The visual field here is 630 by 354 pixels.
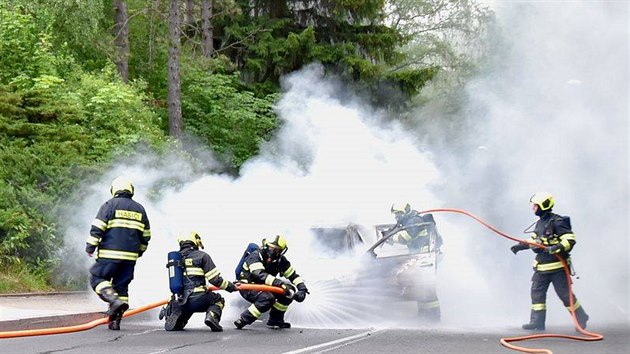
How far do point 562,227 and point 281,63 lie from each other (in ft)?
57.5

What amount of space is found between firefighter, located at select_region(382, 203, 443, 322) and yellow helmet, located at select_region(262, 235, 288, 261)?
2.37 m

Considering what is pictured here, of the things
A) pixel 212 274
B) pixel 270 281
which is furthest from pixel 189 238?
pixel 270 281

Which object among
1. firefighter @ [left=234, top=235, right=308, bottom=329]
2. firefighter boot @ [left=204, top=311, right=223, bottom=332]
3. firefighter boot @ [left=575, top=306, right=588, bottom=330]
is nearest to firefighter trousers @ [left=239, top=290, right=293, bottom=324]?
firefighter @ [left=234, top=235, right=308, bottom=329]

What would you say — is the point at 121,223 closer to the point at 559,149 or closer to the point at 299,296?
the point at 299,296

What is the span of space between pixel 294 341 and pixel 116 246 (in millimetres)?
2472

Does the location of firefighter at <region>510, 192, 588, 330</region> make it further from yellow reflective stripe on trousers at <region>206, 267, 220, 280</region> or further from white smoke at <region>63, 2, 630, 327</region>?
yellow reflective stripe on trousers at <region>206, 267, 220, 280</region>

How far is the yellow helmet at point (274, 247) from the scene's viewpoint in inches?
483

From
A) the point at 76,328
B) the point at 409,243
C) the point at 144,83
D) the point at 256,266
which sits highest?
the point at 144,83

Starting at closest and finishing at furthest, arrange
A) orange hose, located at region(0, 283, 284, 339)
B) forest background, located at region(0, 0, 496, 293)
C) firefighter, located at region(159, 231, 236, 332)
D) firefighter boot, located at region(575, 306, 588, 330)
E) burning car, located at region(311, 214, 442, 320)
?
orange hose, located at region(0, 283, 284, 339), firefighter, located at region(159, 231, 236, 332), firefighter boot, located at region(575, 306, 588, 330), burning car, located at region(311, 214, 442, 320), forest background, located at region(0, 0, 496, 293)

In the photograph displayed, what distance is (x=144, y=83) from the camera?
87.5 ft

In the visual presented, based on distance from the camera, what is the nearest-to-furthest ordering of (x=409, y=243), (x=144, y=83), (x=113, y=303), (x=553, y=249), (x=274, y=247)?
(x=113, y=303) < (x=274, y=247) < (x=553, y=249) < (x=409, y=243) < (x=144, y=83)

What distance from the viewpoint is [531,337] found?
36.3 ft

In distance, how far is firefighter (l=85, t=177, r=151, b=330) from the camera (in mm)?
11781

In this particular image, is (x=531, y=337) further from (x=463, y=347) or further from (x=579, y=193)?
(x=579, y=193)
